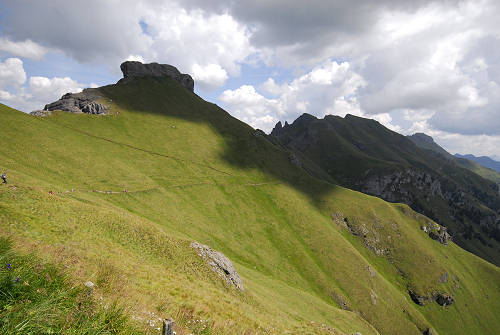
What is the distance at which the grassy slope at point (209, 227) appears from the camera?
24.0 metres

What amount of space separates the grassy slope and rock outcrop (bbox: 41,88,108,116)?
719 centimetres

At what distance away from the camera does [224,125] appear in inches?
6973

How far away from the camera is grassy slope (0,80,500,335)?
2397cm

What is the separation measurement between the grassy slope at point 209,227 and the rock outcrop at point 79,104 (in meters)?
7.19

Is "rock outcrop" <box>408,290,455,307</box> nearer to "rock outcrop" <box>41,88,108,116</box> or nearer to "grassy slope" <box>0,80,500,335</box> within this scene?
"grassy slope" <box>0,80,500,335</box>

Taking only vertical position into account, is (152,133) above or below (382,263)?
above

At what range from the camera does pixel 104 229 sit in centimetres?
3216

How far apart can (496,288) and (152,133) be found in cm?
23286

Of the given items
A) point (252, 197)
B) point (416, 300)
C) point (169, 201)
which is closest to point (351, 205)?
point (416, 300)

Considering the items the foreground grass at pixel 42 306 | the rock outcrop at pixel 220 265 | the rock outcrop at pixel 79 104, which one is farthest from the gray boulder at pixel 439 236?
the rock outcrop at pixel 79 104

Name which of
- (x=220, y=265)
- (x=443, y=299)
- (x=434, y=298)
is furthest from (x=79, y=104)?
(x=443, y=299)

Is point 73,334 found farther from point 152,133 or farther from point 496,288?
point 496,288

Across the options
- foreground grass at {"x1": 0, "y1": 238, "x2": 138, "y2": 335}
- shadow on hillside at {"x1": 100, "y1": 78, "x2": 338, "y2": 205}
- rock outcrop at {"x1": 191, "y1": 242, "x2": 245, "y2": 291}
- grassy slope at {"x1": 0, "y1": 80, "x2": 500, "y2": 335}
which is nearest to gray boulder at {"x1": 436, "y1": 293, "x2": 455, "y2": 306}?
grassy slope at {"x1": 0, "y1": 80, "x2": 500, "y2": 335}

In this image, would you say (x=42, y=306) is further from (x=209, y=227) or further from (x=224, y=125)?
(x=224, y=125)
